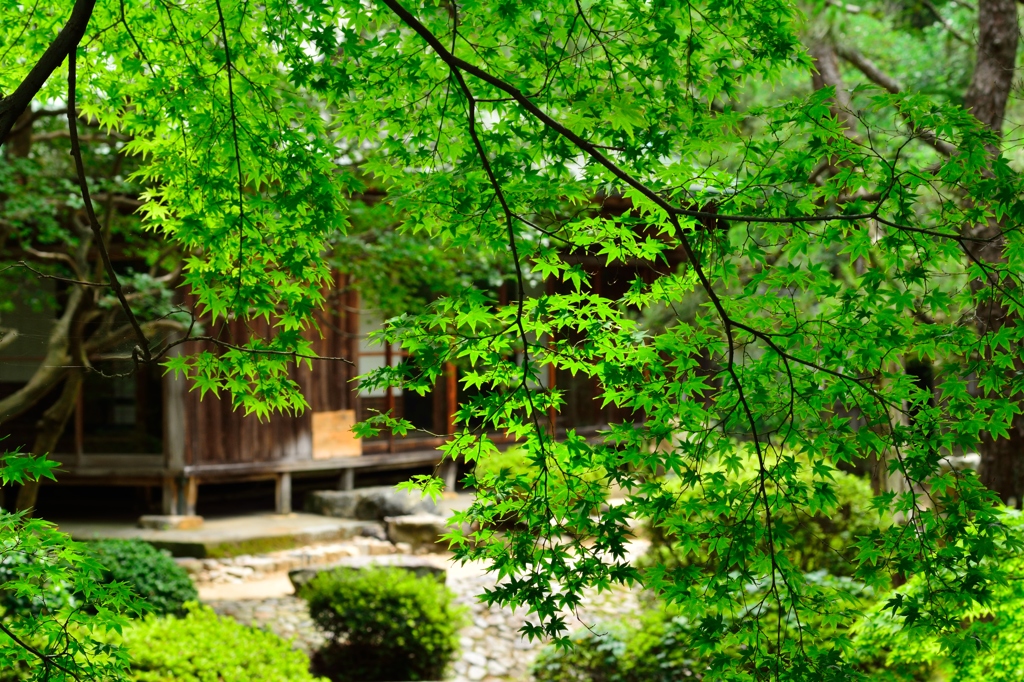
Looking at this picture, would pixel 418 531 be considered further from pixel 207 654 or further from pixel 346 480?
pixel 207 654

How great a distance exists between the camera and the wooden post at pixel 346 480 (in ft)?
44.1

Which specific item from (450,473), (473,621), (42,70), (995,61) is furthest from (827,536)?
(42,70)

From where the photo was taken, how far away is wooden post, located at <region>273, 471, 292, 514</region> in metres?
12.8

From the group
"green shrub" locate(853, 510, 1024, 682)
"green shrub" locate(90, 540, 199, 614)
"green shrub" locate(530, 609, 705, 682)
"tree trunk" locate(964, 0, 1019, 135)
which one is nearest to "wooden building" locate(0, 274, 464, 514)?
"green shrub" locate(90, 540, 199, 614)

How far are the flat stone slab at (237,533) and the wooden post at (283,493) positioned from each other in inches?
4.7

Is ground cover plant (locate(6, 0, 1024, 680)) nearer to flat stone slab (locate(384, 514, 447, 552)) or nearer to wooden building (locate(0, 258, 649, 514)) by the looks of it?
wooden building (locate(0, 258, 649, 514))

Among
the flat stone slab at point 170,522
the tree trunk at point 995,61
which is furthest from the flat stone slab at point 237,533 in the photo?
the tree trunk at point 995,61

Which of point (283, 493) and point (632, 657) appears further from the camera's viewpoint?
point (283, 493)

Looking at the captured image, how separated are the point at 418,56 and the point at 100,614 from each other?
258cm

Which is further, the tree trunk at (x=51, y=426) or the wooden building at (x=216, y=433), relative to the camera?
the wooden building at (x=216, y=433)

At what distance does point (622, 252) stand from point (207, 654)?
3900mm

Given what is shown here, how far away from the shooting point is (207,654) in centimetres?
580

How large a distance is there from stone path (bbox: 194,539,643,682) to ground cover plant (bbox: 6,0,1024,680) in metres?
4.74

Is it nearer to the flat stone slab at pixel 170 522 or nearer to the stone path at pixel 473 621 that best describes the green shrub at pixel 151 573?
the stone path at pixel 473 621
